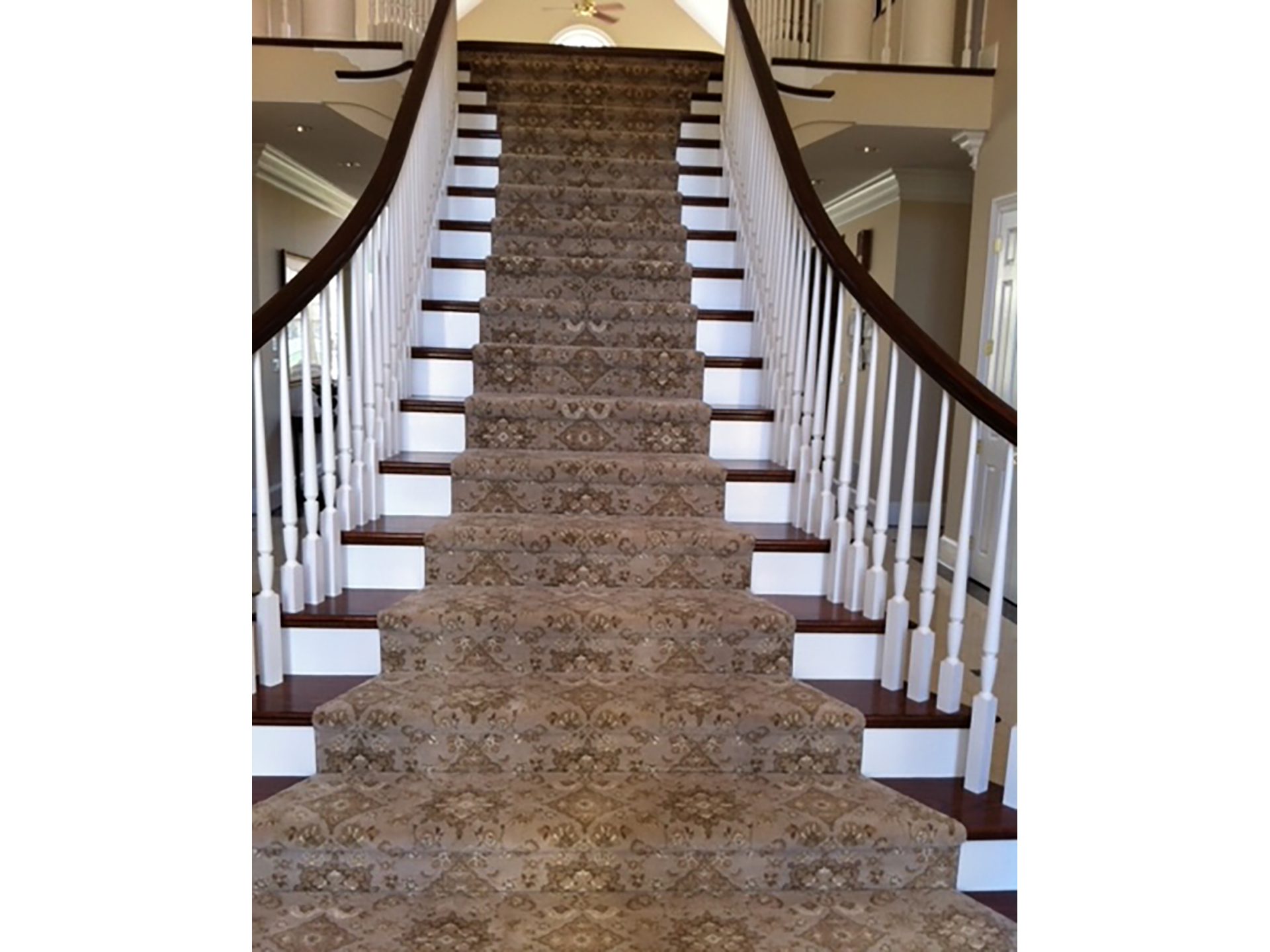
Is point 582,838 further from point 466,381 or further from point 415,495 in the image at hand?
point 466,381

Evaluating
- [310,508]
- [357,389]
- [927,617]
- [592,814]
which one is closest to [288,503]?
[310,508]

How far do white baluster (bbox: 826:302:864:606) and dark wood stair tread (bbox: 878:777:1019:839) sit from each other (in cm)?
56

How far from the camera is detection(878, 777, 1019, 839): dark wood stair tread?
1.84m

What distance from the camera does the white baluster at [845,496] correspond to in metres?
2.39

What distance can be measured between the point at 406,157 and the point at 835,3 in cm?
350

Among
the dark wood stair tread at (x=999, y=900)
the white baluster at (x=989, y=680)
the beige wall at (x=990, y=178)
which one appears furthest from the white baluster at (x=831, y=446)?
the beige wall at (x=990, y=178)

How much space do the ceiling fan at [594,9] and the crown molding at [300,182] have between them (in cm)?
273

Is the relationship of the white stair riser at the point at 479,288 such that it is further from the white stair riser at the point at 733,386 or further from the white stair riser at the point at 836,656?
the white stair riser at the point at 836,656

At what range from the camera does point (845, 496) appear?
251 cm

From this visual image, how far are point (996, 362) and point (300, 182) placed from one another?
5.17 meters

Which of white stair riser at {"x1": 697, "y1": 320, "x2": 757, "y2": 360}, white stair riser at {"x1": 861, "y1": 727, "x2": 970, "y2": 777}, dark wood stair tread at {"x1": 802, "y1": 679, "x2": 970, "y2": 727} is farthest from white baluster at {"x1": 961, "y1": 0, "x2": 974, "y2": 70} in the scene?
white stair riser at {"x1": 861, "y1": 727, "x2": 970, "y2": 777}
